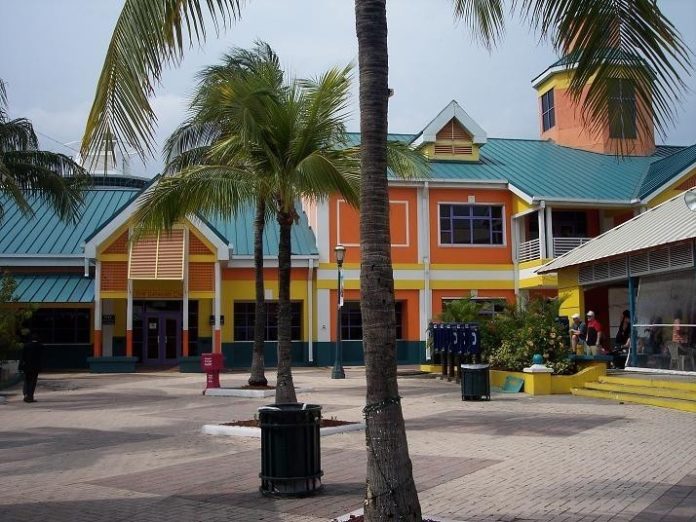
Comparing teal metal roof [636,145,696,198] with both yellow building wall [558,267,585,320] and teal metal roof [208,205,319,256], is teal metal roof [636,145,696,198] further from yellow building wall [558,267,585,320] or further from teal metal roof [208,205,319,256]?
teal metal roof [208,205,319,256]

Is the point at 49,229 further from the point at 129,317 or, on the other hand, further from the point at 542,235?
the point at 542,235

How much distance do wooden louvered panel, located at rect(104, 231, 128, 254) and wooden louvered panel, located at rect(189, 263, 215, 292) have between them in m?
2.58

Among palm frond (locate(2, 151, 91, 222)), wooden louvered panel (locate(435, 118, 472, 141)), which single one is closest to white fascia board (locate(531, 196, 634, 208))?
wooden louvered panel (locate(435, 118, 472, 141))

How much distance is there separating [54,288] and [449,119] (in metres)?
17.8

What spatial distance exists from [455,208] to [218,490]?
25.9 metres

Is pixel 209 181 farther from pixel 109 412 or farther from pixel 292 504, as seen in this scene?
pixel 292 504

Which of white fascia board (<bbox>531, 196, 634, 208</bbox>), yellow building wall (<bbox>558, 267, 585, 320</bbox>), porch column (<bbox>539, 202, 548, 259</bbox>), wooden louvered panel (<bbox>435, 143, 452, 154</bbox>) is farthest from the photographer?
wooden louvered panel (<bbox>435, 143, 452, 154</bbox>)

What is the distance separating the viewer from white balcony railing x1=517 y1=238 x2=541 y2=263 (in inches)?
1255

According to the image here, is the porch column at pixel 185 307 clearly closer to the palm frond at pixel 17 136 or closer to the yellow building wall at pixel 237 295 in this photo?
the yellow building wall at pixel 237 295

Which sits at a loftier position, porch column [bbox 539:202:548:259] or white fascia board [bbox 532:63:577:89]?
white fascia board [bbox 532:63:577:89]

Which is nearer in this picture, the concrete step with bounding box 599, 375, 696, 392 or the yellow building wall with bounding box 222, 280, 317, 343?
the concrete step with bounding box 599, 375, 696, 392

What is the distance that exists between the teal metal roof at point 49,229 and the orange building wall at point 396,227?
907cm

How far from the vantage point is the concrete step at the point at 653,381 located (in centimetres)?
1543

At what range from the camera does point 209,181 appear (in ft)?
45.1
